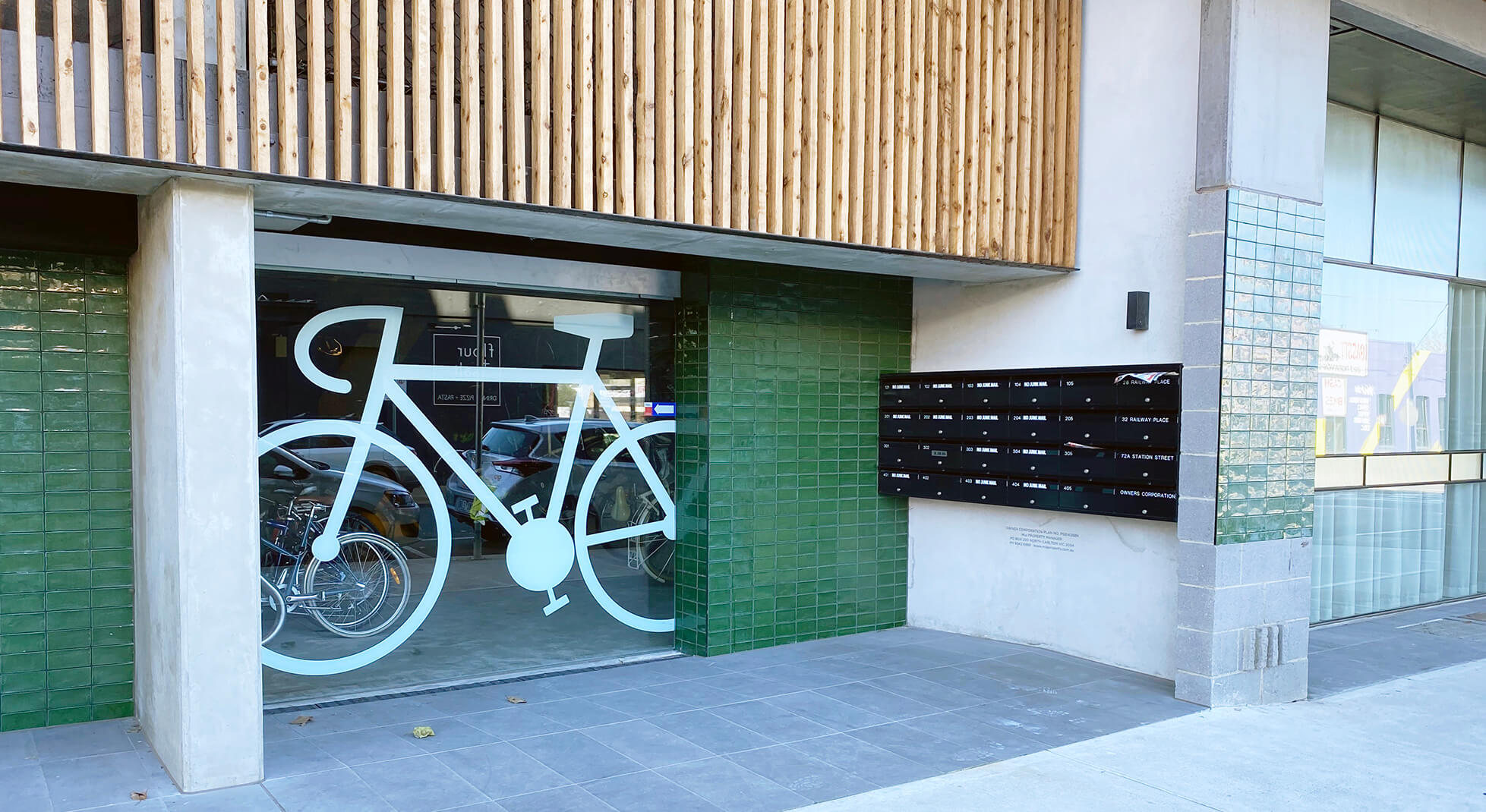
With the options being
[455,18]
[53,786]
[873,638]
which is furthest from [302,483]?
[873,638]

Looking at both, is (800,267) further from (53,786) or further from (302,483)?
(53,786)

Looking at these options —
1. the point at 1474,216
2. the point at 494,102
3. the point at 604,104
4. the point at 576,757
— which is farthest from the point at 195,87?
the point at 1474,216

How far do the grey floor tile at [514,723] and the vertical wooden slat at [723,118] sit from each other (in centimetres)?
267

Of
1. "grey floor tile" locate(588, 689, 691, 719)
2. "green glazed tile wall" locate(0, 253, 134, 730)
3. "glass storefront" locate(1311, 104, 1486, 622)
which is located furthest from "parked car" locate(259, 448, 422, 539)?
"glass storefront" locate(1311, 104, 1486, 622)

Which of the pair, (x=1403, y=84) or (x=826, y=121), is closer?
(x=826, y=121)

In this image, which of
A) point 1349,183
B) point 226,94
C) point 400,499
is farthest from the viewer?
point 1349,183

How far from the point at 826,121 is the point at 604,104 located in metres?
1.37

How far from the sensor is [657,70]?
5.19 m

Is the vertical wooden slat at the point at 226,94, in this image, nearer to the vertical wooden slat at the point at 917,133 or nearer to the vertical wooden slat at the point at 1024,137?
the vertical wooden slat at the point at 917,133

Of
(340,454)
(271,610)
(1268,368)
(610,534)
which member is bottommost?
(271,610)

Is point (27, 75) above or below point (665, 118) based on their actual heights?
below

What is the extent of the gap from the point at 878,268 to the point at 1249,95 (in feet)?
7.49

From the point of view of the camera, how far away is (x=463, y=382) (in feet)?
20.1

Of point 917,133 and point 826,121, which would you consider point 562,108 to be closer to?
point 826,121
